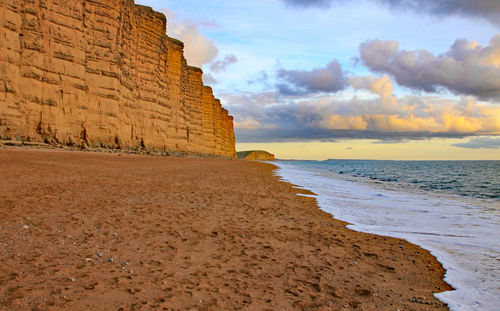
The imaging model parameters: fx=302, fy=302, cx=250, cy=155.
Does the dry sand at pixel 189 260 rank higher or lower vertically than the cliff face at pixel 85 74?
lower

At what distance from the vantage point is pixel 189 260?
11.2ft

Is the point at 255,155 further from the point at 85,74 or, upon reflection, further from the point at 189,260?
the point at 189,260

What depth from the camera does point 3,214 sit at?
4.40 meters

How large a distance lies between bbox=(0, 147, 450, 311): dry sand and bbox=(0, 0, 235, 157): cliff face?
50.4 feet

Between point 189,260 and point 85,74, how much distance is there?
2351 centimetres

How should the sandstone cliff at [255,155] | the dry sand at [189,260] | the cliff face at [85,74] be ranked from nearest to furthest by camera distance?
the dry sand at [189,260], the cliff face at [85,74], the sandstone cliff at [255,155]

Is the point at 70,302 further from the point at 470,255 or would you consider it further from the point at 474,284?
the point at 470,255

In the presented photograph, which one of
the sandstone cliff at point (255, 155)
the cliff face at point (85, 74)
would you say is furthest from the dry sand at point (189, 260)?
the sandstone cliff at point (255, 155)

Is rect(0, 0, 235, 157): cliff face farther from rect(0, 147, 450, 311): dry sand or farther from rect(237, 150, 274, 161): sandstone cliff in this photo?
rect(237, 150, 274, 161): sandstone cliff

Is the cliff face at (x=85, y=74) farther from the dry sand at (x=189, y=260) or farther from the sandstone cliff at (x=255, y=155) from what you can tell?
the sandstone cliff at (x=255, y=155)

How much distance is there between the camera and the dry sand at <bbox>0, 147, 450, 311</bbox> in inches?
99.7

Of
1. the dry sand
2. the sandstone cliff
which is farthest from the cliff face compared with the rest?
the sandstone cliff

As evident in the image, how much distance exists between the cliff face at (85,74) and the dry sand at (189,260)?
15.4m

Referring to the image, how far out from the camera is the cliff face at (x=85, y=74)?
1786 centimetres
